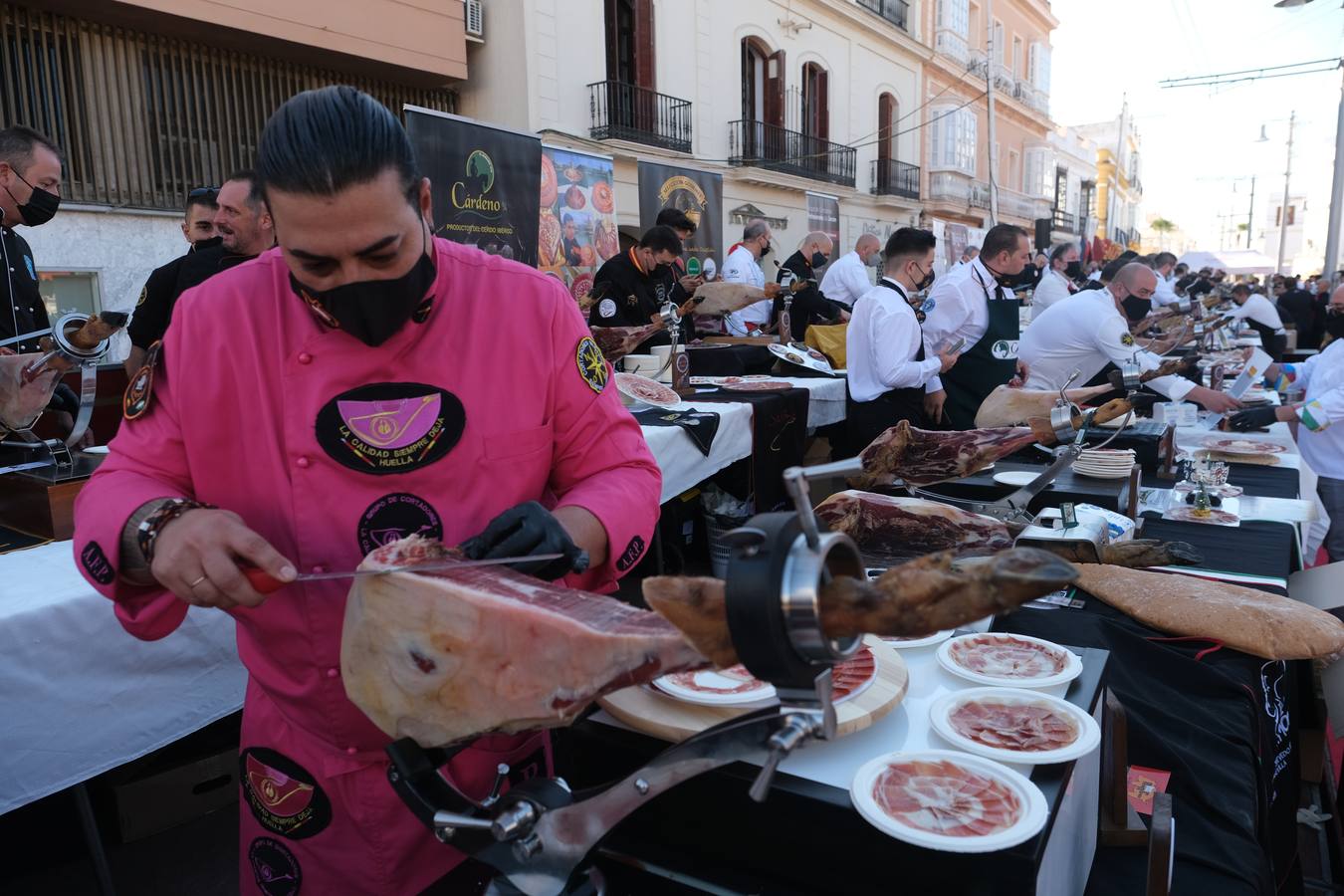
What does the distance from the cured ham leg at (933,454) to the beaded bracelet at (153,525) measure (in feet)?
6.08

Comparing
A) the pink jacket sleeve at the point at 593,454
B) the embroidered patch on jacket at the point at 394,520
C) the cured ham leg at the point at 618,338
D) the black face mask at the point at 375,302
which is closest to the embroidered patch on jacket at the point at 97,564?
the embroidered patch on jacket at the point at 394,520

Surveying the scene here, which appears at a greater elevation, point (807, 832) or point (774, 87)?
point (774, 87)

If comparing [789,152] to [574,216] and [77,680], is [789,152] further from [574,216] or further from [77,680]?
[77,680]

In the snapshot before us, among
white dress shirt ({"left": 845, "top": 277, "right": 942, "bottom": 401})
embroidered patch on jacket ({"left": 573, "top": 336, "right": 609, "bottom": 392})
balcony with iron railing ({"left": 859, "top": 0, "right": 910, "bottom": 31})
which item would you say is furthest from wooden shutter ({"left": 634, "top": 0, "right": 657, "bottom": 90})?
embroidered patch on jacket ({"left": 573, "top": 336, "right": 609, "bottom": 392})

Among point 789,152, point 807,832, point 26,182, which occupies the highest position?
point 789,152

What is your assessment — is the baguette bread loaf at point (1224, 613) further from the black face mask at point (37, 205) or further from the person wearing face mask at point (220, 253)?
the black face mask at point (37, 205)

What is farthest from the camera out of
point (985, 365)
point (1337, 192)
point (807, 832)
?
point (1337, 192)

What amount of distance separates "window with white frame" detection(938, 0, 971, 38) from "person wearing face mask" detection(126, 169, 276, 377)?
82.3 ft

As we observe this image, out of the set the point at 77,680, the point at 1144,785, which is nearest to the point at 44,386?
the point at 77,680

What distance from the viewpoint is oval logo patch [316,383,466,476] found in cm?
125

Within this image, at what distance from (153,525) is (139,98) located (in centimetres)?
975

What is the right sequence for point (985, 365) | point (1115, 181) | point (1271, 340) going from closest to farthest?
point (985, 365) < point (1271, 340) < point (1115, 181)

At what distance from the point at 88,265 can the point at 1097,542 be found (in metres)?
9.42

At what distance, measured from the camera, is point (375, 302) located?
1.19 metres
